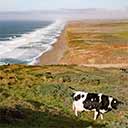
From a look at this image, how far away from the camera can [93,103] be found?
2230 centimetres

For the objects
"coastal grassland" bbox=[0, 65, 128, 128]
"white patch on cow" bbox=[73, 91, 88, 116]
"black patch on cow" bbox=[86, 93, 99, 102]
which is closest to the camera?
"coastal grassland" bbox=[0, 65, 128, 128]

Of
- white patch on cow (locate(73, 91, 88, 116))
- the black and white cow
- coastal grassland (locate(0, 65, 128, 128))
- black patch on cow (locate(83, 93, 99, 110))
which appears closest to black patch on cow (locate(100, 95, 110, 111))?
the black and white cow

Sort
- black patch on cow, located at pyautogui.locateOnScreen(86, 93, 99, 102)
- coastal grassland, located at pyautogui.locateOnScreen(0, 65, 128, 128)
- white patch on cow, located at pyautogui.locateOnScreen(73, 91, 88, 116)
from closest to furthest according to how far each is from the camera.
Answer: coastal grassland, located at pyautogui.locateOnScreen(0, 65, 128, 128) < black patch on cow, located at pyautogui.locateOnScreen(86, 93, 99, 102) < white patch on cow, located at pyautogui.locateOnScreen(73, 91, 88, 116)

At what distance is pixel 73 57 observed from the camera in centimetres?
7988

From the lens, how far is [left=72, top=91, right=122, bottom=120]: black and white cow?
2230cm

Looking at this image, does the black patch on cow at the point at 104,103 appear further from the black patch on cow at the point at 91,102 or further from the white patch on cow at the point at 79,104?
the white patch on cow at the point at 79,104

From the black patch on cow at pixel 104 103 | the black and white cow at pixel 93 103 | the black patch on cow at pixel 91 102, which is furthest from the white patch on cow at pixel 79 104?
the black patch on cow at pixel 104 103

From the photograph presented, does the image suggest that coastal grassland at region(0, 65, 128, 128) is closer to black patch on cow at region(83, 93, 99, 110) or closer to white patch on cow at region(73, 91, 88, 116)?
white patch on cow at region(73, 91, 88, 116)

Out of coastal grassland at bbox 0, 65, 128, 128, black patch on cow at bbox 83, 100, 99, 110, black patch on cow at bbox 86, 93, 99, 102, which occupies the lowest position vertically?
coastal grassland at bbox 0, 65, 128, 128

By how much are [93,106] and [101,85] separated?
30.5ft

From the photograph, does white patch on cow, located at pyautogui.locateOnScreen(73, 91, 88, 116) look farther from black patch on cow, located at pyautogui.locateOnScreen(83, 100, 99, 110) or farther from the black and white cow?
black patch on cow, located at pyautogui.locateOnScreen(83, 100, 99, 110)

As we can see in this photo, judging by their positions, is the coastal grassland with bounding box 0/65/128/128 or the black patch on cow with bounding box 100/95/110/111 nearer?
the coastal grassland with bounding box 0/65/128/128

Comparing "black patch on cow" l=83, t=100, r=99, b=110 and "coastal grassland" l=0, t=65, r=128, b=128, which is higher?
"black patch on cow" l=83, t=100, r=99, b=110

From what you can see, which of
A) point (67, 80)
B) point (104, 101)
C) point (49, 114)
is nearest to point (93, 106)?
point (104, 101)
